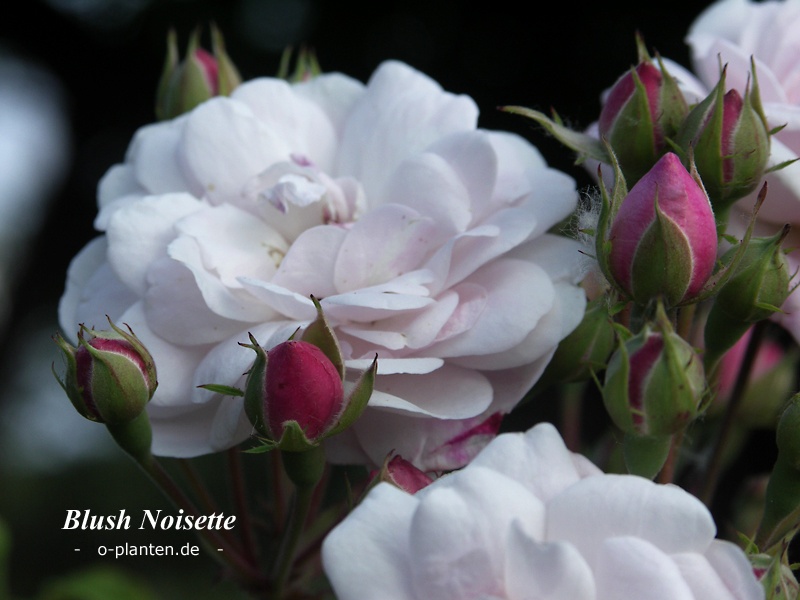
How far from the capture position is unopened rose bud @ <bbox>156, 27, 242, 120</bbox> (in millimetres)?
671

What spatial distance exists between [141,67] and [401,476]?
2.24 meters

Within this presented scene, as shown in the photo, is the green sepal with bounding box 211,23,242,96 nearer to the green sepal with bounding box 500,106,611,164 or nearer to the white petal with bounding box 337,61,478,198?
the white petal with bounding box 337,61,478,198

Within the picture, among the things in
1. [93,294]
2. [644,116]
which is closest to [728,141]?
[644,116]

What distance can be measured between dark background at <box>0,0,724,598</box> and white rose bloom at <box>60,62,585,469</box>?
171cm

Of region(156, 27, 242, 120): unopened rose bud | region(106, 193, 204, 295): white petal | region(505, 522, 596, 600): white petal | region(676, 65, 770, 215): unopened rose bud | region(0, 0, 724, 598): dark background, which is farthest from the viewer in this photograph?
region(0, 0, 724, 598): dark background

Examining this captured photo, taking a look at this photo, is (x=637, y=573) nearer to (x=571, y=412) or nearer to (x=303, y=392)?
(x=303, y=392)

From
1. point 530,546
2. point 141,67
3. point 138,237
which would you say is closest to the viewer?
point 530,546

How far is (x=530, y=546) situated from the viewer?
33cm

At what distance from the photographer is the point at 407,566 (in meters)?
0.36

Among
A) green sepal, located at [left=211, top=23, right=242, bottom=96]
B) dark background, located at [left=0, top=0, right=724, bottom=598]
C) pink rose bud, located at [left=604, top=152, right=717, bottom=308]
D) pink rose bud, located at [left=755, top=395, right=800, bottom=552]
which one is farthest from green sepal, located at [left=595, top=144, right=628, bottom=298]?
dark background, located at [left=0, top=0, right=724, bottom=598]

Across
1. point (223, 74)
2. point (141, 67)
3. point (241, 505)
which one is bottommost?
point (141, 67)

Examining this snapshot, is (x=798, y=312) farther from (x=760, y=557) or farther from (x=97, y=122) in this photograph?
(x=97, y=122)

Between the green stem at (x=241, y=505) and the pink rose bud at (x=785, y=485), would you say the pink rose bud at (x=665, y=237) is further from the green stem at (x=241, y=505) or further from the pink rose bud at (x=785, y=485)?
the green stem at (x=241, y=505)

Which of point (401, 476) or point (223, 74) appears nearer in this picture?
point (401, 476)
